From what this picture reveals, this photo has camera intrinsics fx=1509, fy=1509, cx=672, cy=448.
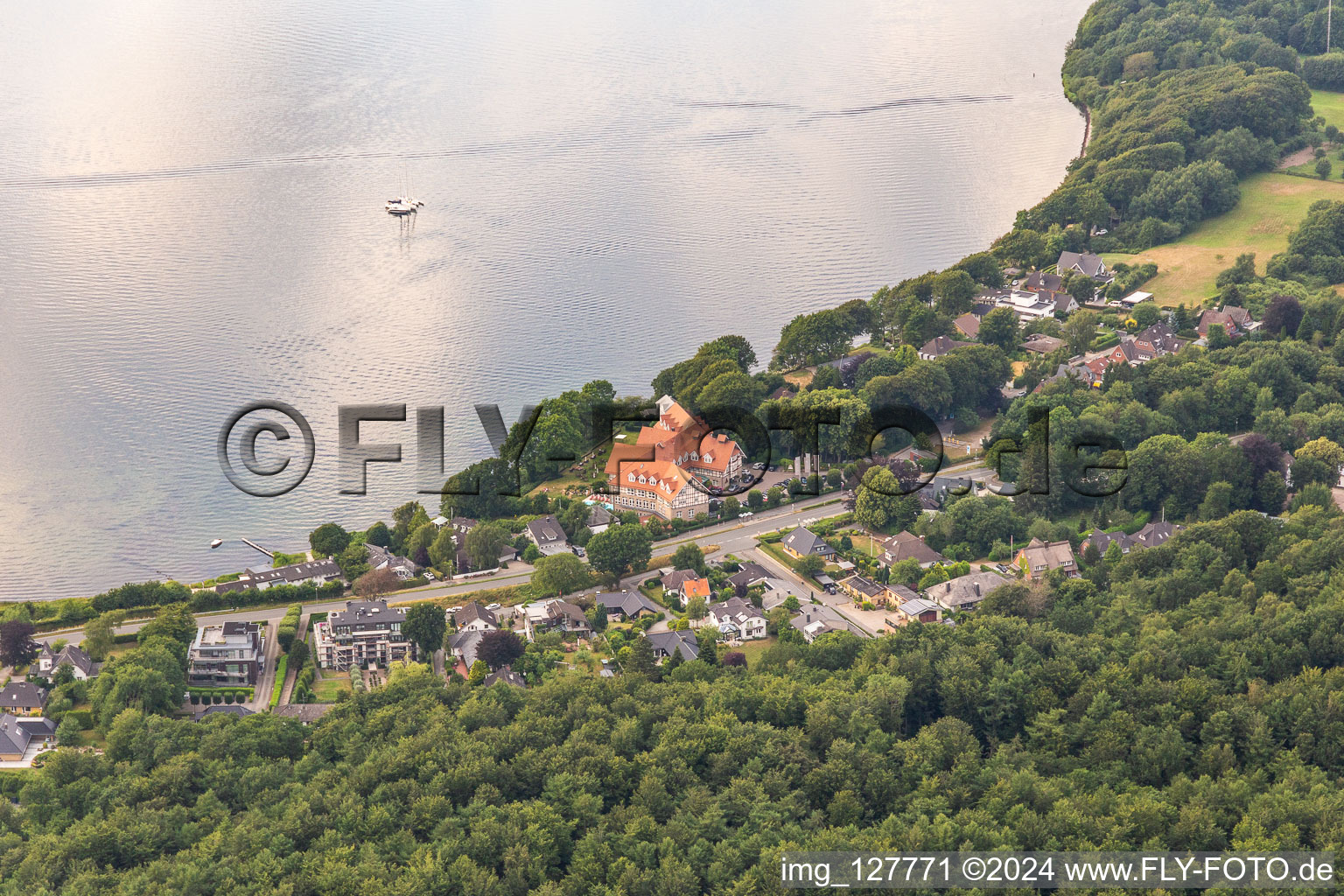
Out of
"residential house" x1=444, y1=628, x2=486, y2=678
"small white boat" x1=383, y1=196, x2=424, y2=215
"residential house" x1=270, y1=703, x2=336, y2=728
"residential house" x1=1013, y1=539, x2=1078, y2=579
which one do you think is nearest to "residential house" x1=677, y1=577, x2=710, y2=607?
"residential house" x1=444, y1=628, x2=486, y2=678

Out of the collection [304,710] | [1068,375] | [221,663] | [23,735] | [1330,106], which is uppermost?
[1330,106]

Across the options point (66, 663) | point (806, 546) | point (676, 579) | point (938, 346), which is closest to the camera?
point (66, 663)

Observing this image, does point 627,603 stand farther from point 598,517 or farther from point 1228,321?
point 1228,321

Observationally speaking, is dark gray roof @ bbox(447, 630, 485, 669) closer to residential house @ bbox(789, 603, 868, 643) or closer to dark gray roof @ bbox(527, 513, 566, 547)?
dark gray roof @ bbox(527, 513, 566, 547)

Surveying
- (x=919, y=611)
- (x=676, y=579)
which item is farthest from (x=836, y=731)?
(x=676, y=579)

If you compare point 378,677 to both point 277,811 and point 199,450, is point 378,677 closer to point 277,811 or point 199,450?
point 277,811

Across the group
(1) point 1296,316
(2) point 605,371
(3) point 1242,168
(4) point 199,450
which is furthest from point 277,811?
(3) point 1242,168

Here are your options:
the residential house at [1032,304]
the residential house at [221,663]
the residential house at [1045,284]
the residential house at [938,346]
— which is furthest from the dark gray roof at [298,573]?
the residential house at [1045,284]
